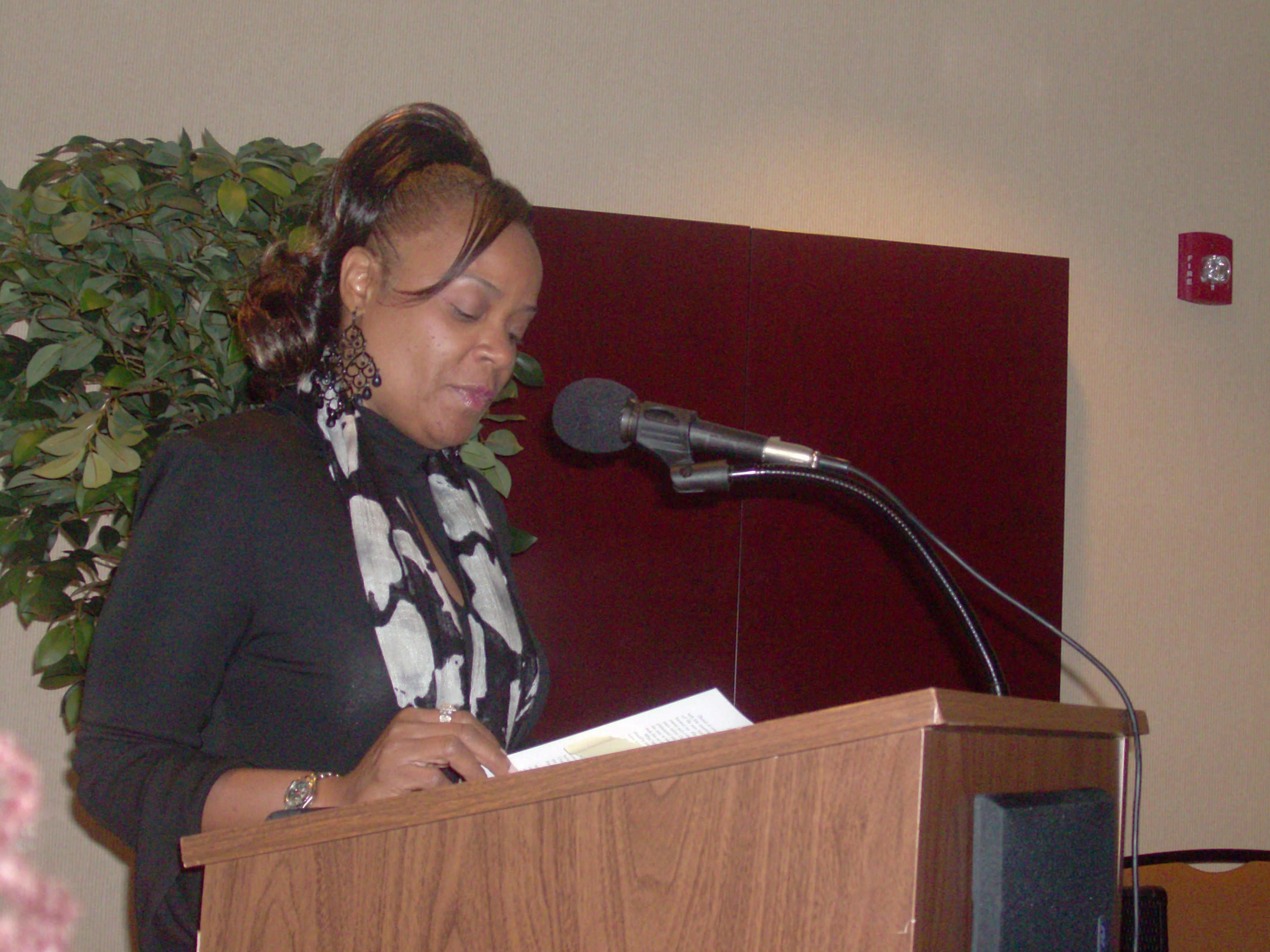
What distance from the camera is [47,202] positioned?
1.69m

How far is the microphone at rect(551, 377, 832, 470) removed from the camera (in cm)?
102

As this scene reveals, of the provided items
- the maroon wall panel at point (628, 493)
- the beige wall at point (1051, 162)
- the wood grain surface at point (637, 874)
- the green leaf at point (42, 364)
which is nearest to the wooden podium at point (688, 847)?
the wood grain surface at point (637, 874)

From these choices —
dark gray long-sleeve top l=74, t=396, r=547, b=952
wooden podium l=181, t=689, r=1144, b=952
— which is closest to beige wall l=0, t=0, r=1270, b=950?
dark gray long-sleeve top l=74, t=396, r=547, b=952

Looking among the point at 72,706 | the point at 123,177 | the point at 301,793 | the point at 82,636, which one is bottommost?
the point at 301,793

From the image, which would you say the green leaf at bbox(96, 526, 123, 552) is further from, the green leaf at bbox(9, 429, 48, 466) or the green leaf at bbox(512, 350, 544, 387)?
the green leaf at bbox(512, 350, 544, 387)

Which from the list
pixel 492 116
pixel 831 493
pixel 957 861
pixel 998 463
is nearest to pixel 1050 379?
pixel 998 463

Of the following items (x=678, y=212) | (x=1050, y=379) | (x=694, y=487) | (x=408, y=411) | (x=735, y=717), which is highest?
(x=678, y=212)

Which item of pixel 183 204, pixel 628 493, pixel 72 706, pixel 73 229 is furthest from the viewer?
pixel 628 493

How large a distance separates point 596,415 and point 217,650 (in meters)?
0.46

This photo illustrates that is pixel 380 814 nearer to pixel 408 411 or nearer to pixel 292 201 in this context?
pixel 408 411

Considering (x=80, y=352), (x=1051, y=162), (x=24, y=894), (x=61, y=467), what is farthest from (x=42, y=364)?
(x=1051, y=162)

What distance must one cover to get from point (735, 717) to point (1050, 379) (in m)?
2.21

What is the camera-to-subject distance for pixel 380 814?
845 mm

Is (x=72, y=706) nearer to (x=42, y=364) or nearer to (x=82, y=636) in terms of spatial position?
(x=82, y=636)
